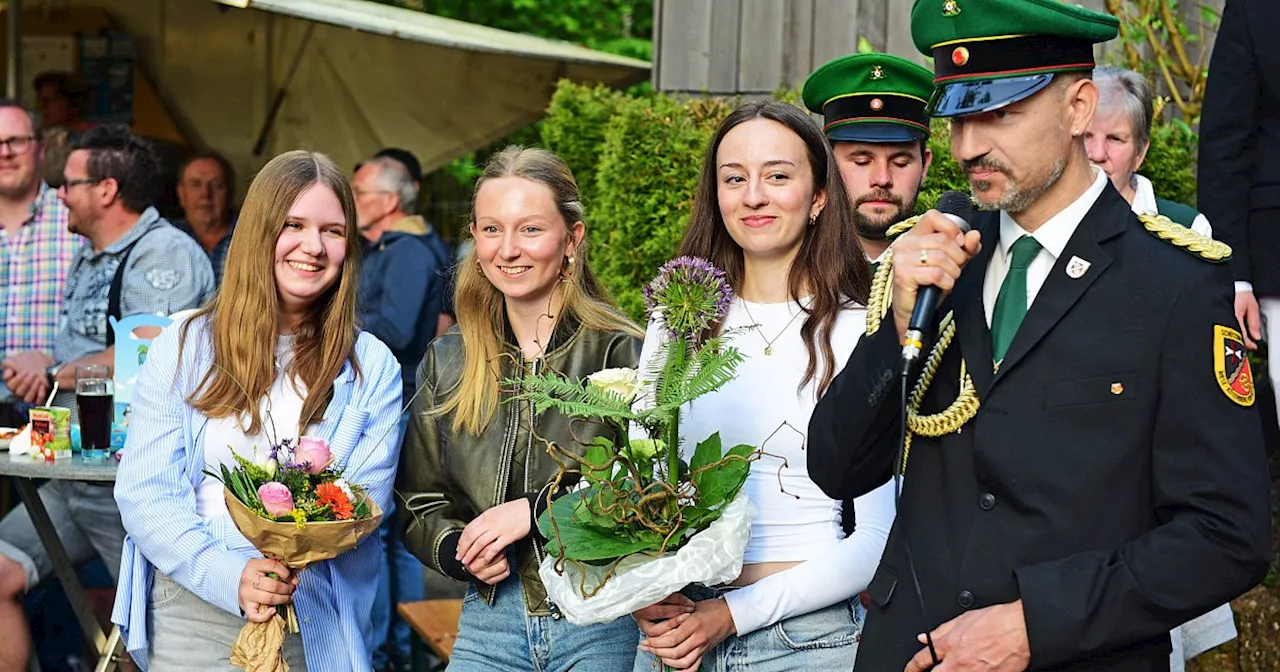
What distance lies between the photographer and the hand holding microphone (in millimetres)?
2176

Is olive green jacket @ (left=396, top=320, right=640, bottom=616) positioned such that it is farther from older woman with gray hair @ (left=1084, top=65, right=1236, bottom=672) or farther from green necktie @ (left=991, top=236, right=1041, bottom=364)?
older woman with gray hair @ (left=1084, top=65, right=1236, bottom=672)

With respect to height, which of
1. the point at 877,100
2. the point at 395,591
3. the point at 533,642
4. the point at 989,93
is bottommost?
the point at 395,591

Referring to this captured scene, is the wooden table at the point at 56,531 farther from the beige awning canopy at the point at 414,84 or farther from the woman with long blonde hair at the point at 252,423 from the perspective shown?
the beige awning canopy at the point at 414,84

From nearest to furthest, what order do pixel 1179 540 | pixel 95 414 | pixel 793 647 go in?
pixel 1179 540 → pixel 793 647 → pixel 95 414

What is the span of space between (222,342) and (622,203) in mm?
2531

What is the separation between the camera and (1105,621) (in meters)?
2.12

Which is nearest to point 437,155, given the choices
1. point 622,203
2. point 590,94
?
point 590,94

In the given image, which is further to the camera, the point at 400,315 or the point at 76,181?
the point at 400,315

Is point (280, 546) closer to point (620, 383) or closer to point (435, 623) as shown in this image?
point (620, 383)

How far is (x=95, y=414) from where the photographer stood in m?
4.54

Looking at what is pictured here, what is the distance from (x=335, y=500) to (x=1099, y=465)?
5.82 feet

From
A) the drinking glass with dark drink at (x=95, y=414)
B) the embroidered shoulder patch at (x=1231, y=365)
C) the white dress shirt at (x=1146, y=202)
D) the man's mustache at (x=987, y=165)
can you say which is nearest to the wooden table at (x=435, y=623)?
the drinking glass with dark drink at (x=95, y=414)

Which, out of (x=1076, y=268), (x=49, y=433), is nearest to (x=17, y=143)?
(x=49, y=433)

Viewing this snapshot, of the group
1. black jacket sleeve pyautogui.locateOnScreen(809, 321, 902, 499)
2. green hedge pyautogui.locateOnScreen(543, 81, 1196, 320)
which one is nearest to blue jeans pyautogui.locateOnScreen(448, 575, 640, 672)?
black jacket sleeve pyautogui.locateOnScreen(809, 321, 902, 499)
